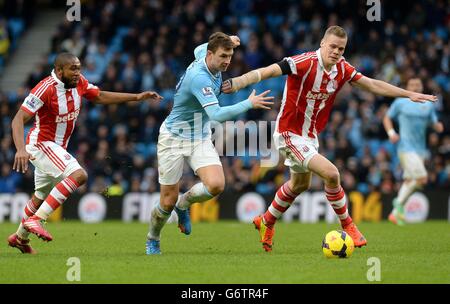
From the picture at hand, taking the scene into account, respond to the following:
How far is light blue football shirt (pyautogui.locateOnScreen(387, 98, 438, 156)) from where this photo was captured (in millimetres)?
16125

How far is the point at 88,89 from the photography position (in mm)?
10797

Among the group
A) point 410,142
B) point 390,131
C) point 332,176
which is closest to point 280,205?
point 332,176

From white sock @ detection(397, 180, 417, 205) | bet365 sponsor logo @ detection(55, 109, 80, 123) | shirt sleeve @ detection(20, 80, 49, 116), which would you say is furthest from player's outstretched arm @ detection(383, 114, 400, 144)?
shirt sleeve @ detection(20, 80, 49, 116)

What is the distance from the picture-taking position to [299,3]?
2436 cm

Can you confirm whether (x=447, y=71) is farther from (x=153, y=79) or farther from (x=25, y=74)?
(x=25, y=74)

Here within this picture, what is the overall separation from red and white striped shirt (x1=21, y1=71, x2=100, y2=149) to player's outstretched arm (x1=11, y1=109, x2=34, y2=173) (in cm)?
20

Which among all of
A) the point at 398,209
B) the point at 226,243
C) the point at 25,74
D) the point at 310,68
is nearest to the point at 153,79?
the point at 25,74

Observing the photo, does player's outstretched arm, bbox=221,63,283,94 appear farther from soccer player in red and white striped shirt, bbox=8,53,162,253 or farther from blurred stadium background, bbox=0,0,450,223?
blurred stadium background, bbox=0,0,450,223

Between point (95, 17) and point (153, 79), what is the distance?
129 inches

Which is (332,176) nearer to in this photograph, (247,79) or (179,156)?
(247,79)

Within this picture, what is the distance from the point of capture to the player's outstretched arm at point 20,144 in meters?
9.69

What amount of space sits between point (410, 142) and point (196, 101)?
7002mm

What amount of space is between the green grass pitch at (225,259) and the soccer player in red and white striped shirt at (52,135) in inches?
21.1

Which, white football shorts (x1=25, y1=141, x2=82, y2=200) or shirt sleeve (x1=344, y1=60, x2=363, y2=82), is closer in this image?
white football shorts (x1=25, y1=141, x2=82, y2=200)
